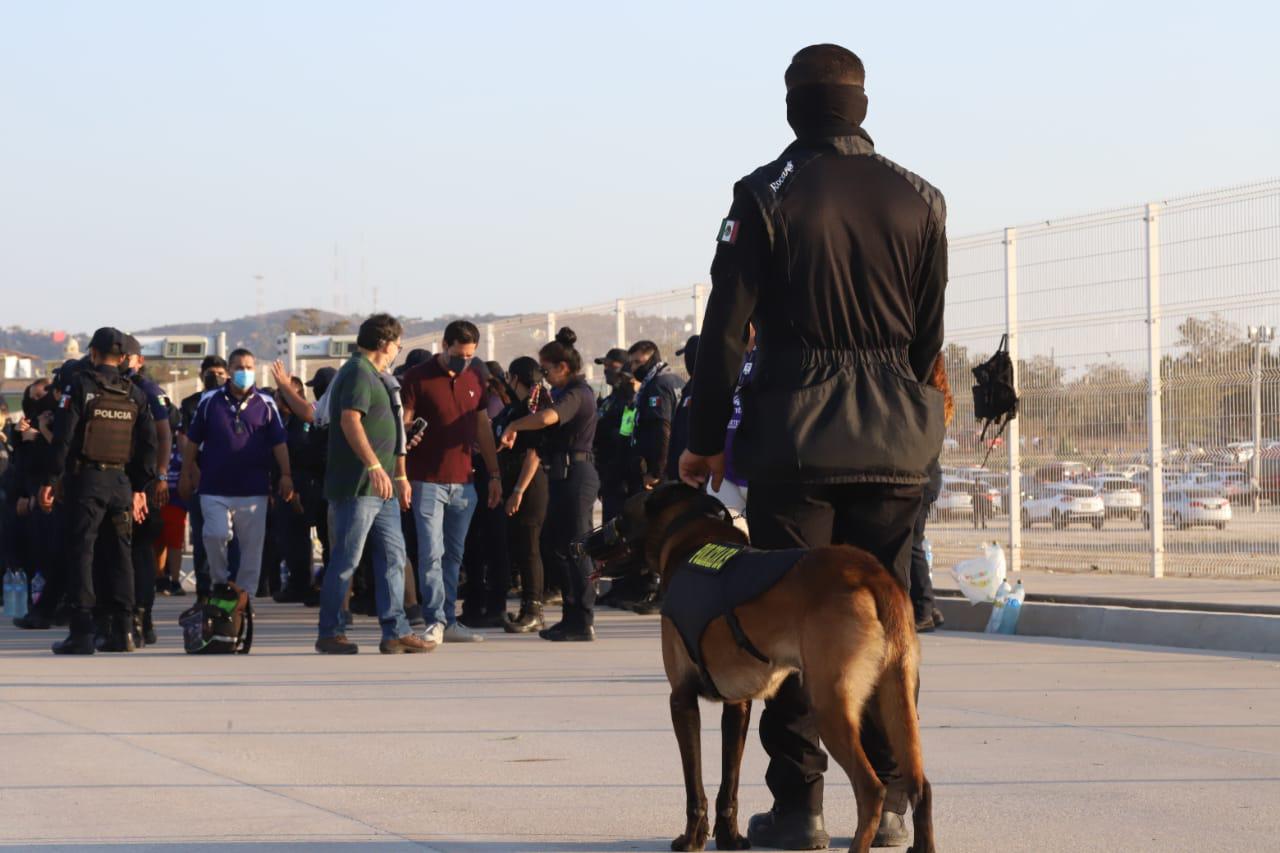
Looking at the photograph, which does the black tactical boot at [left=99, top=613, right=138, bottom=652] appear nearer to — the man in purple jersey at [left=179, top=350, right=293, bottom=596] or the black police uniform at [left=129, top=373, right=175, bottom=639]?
the black police uniform at [left=129, top=373, right=175, bottom=639]

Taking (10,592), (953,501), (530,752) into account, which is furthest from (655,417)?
(530,752)

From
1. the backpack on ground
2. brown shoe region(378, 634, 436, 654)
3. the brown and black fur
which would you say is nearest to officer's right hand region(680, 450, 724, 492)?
the brown and black fur

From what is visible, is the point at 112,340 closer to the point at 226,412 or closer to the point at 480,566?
the point at 226,412

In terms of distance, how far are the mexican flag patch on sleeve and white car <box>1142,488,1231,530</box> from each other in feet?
32.2

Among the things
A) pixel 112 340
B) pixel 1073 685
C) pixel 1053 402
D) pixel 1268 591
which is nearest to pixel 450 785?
pixel 1073 685

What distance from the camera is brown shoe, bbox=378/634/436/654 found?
38.4 feet

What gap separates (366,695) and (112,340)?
3359 millimetres

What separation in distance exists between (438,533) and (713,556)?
6815 millimetres

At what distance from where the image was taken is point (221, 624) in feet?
39.2

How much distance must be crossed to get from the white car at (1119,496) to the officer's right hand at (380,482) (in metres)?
6.17

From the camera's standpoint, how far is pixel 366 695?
9.49 meters

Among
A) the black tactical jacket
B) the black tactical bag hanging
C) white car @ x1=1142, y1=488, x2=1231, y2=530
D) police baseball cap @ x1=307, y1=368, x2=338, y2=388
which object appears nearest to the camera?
the black tactical jacket

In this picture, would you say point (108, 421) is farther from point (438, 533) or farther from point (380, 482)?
point (438, 533)

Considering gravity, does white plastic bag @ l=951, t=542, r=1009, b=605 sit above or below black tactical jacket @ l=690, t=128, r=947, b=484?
below
